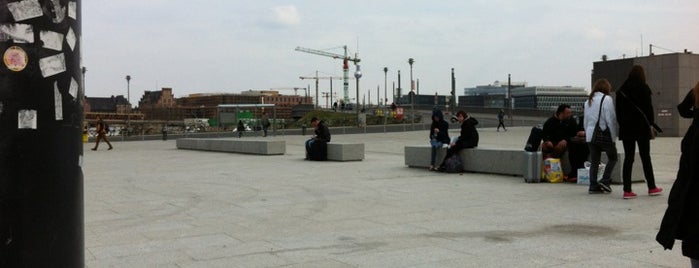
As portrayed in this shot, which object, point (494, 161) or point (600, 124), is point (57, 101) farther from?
point (494, 161)

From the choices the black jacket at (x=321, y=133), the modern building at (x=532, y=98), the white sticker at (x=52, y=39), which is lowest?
the black jacket at (x=321, y=133)

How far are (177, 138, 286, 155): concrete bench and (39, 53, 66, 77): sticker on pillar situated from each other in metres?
18.7

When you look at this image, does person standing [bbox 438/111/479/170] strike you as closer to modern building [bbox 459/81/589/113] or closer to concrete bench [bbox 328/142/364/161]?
concrete bench [bbox 328/142/364/161]

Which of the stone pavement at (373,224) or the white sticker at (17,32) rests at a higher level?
the white sticker at (17,32)

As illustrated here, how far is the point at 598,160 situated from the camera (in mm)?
8734

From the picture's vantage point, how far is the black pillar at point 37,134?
7.00 feet

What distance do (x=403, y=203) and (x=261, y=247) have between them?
3.23 m

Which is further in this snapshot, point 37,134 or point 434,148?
point 434,148

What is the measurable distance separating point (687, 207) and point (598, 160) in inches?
254

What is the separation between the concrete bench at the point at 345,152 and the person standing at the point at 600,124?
Result: 29.0ft

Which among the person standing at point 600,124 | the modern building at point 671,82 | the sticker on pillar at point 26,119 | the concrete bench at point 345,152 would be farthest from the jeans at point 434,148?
the modern building at point 671,82

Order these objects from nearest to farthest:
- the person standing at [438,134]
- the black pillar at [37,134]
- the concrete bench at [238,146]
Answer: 1. the black pillar at [37,134]
2. the person standing at [438,134]
3. the concrete bench at [238,146]

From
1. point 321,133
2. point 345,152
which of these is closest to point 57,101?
point 345,152

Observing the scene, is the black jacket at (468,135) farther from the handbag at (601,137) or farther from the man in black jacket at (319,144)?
the man in black jacket at (319,144)
